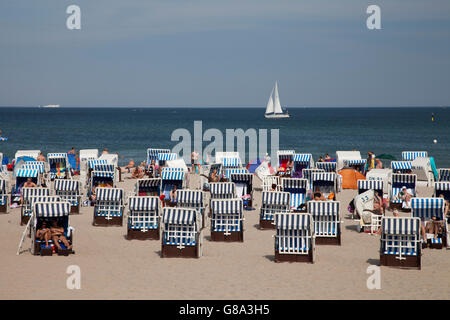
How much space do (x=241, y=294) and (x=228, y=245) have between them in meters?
3.81

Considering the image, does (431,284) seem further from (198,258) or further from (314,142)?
(314,142)

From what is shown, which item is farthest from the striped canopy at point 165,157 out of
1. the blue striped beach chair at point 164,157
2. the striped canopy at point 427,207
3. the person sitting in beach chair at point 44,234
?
the person sitting in beach chair at point 44,234

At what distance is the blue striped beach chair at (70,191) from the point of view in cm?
1759

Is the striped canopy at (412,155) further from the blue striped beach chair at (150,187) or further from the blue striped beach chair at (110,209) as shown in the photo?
the blue striped beach chair at (110,209)

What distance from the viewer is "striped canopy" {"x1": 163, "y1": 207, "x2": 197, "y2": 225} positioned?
1253cm

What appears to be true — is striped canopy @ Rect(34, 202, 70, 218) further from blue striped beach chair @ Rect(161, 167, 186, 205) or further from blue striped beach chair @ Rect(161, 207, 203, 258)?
blue striped beach chair @ Rect(161, 167, 186, 205)

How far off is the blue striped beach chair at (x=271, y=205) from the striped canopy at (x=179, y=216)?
3484mm

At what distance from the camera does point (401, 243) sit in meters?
11.9

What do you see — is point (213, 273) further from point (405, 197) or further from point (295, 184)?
point (405, 197)

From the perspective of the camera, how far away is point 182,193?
15922mm

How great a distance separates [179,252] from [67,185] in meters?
6.17

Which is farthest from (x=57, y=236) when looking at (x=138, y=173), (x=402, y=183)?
(x=138, y=173)

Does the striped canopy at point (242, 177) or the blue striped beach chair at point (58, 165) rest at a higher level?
the blue striped beach chair at point (58, 165)
